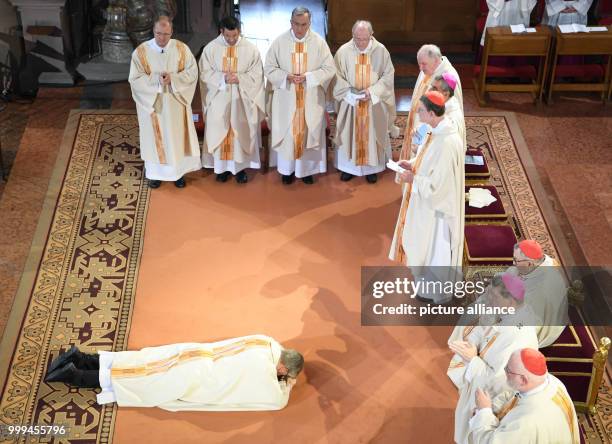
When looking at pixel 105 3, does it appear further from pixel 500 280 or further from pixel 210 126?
pixel 500 280

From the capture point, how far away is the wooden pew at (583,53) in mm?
11359

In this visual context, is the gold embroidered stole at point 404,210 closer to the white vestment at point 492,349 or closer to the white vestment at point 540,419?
the white vestment at point 492,349

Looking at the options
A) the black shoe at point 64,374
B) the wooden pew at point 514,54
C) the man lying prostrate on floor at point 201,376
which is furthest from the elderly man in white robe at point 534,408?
the wooden pew at point 514,54

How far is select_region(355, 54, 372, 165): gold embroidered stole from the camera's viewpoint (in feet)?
30.9

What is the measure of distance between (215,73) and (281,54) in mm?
686

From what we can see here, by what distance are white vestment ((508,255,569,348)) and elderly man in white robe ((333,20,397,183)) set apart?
3091mm

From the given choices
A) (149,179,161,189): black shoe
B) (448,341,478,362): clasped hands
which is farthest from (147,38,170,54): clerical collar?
(448,341,478,362): clasped hands

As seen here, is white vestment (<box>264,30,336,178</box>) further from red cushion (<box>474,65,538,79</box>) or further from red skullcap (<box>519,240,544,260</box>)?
red skullcap (<box>519,240,544,260</box>)

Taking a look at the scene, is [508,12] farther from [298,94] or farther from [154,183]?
[154,183]

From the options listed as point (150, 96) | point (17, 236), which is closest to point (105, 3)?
point (150, 96)

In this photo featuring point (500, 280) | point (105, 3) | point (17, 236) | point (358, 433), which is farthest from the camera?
point (105, 3)

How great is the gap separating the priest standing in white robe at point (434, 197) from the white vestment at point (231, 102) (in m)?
2.31

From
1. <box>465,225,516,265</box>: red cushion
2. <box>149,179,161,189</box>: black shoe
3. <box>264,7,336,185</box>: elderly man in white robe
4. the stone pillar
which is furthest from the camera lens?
the stone pillar

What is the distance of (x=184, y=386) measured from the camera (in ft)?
23.4
